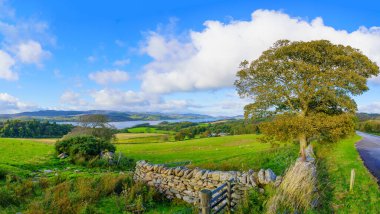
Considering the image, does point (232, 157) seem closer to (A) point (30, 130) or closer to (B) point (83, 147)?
(B) point (83, 147)

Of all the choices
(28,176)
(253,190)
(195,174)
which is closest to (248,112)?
(195,174)

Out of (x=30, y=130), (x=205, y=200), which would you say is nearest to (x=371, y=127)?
(x=205, y=200)

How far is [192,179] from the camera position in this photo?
12094mm

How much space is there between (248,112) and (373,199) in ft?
38.9

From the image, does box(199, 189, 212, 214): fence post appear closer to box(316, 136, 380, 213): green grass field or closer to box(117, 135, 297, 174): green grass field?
box(316, 136, 380, 213): green grass field

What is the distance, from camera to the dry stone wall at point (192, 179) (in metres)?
9.97

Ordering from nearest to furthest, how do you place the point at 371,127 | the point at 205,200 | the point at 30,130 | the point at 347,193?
the point at 205,200
the point at 347,193
the point at 371,127
the point at 30,130

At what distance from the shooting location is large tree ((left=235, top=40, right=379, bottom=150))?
1803cm

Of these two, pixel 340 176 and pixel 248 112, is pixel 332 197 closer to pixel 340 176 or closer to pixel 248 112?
A: pixel 340 176

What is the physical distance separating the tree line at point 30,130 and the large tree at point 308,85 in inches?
2743

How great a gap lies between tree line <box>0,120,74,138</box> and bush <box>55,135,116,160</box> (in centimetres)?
5643

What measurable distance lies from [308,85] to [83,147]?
19.5 meters

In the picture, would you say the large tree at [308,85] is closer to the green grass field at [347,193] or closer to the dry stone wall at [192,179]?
the green grass field at [347,193]

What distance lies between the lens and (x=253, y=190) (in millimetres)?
9336
